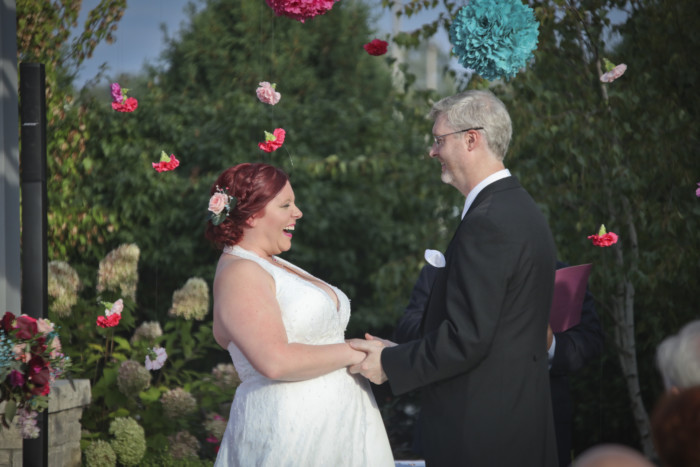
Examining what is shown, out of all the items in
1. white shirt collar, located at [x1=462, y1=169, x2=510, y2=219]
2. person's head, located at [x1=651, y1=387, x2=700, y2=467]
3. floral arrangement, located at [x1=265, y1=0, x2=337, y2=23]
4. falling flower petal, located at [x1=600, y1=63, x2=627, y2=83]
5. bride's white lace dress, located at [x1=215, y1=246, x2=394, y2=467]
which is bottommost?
bride's white lace dress, located at [x1=215, y1=246, x2=394, y2=467]

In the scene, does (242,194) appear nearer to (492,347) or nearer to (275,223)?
(275,223)

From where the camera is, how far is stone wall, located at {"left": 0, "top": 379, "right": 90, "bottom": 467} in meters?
4.36

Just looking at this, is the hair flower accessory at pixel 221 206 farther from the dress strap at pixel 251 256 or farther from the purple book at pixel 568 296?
the purple book at pixel 568 296

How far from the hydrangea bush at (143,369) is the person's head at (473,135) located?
2748 mm

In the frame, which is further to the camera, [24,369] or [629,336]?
[629,336]

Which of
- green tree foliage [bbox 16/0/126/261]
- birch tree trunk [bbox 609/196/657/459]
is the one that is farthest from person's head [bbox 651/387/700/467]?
green tree foliage [bbox 16/0/126/261]

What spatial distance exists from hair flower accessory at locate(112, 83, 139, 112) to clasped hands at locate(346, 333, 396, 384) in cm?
278

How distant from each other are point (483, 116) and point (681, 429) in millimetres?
1542

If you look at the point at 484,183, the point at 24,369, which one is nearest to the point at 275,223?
the point at 484,183

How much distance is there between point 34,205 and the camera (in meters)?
3.75

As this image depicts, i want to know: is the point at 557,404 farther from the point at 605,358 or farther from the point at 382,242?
the point at 382,242

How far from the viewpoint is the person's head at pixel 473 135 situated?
8.64ft

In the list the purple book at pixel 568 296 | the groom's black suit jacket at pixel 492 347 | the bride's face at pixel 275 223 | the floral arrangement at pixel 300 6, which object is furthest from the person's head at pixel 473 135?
the floral arrangement at pixel 300 6

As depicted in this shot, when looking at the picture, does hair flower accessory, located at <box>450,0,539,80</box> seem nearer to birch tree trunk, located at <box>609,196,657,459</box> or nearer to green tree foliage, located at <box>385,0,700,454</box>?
green tree foliage, located at <box>385,0,700,454</box>
